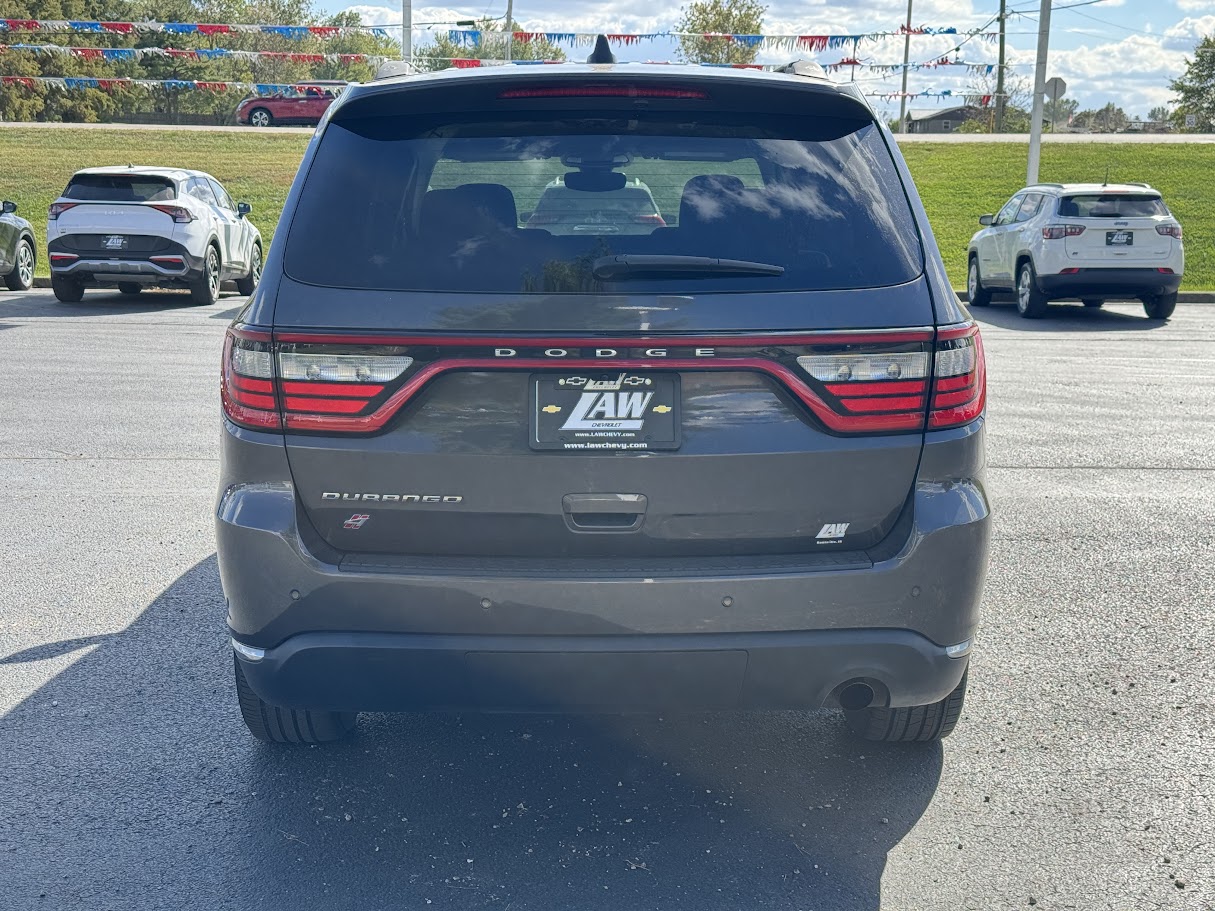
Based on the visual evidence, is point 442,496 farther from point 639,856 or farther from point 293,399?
point 639,856

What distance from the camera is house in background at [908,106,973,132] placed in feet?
354

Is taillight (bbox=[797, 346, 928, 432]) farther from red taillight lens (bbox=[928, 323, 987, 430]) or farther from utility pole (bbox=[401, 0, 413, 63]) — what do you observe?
utility pole (bbox=[401, 0, 413, 63])

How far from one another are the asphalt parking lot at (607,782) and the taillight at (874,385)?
1090 millimetres

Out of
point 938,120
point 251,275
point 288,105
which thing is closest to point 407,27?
point 251,275

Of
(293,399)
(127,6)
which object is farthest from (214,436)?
(127,6)

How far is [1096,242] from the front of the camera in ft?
58.4

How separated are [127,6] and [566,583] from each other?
82960 mm

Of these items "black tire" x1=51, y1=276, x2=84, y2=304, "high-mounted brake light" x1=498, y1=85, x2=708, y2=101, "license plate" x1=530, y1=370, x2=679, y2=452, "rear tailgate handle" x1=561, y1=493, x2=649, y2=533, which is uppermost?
"high-mounted brake light" x1=498, y1=85, x2=708, y2=101

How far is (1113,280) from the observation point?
58.4 feet

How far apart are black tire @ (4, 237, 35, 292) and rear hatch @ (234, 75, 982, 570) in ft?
58.0

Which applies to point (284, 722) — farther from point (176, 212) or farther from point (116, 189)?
point (116, 189)

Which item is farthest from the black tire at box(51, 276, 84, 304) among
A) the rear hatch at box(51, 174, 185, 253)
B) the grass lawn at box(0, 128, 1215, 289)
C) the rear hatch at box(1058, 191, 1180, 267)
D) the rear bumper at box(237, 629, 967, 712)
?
the rear bumper at box(237, 629, 967, 712)

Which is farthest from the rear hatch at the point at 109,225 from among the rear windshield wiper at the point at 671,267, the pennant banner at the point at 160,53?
the rear windshield wiper at the point at 671,267

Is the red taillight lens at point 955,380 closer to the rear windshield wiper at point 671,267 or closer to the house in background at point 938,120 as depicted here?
the rear windshield wiper at point 671,267
